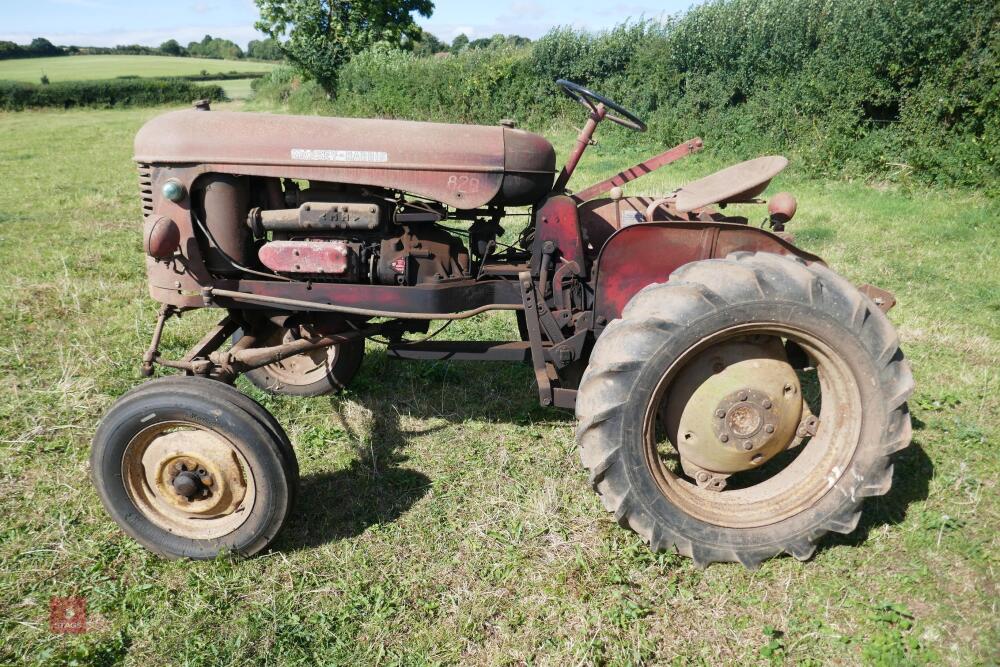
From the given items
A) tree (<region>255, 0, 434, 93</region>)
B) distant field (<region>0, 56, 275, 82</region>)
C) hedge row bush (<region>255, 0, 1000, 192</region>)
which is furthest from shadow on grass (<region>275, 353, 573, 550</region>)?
distant field (<region>0, 56, 275, 82</region>)

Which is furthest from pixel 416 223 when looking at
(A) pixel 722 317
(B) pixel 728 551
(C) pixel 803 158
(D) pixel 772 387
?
(C) pixel 803 158

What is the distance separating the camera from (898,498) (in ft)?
10.6

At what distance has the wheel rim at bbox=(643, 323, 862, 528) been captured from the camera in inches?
106

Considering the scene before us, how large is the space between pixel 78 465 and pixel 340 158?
7.38 ft

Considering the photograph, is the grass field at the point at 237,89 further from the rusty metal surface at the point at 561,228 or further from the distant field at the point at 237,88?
the rusty metal surface at the point at 561,228

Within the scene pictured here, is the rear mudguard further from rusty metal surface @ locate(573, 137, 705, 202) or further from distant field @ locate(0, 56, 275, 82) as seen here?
distant field @ locate(0, 56, 275, 82)

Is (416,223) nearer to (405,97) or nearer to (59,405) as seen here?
(59,405)

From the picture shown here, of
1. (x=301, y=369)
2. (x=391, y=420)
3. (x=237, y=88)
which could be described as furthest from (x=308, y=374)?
(x=237, y=88)

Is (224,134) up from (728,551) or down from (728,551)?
up

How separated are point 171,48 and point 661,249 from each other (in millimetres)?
88269

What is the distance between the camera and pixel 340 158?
299 centimetres

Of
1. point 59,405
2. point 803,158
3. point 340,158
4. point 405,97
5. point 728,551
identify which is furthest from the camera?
Result: point 405,97

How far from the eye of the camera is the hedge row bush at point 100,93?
28719 millimetres

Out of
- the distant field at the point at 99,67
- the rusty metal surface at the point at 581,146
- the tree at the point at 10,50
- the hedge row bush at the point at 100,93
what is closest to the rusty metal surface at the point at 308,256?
the rusty metal surface at the point at 581,146
